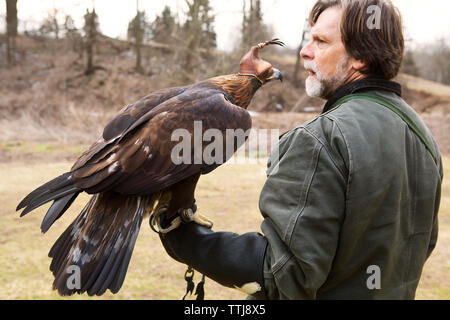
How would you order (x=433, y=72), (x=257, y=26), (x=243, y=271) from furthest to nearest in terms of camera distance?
1. (x=433, y=72)
2. (x=257, y=26)
3. (x=243, y=271)

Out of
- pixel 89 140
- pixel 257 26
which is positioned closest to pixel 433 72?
pixel 257 26

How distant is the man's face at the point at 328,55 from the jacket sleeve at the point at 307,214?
34 centimetres

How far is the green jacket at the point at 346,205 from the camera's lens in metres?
1.20

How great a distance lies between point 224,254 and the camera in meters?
1.42

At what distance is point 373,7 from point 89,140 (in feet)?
32.9

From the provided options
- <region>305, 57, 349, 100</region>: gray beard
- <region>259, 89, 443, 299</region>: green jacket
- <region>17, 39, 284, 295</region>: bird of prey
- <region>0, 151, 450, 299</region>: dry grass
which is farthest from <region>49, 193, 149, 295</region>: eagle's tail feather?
<region>0, 151, 450, 299</region>: dry grass

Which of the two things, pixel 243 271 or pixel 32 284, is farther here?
pixel 32 284

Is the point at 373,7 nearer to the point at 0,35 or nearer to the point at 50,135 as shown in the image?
the point at 50,135

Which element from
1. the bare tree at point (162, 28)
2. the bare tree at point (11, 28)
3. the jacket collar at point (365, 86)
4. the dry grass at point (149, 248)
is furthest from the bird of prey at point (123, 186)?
the bare tree at point (11, 28)

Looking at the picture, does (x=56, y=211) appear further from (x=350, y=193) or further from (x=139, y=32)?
(x=139, y=32)

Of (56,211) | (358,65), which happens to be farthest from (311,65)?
(56,211)
